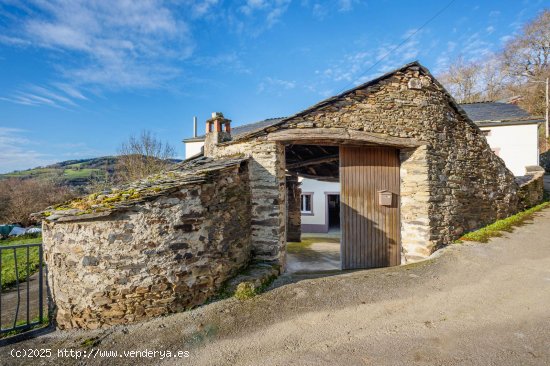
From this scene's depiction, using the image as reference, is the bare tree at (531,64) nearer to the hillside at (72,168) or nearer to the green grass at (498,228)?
the green grass at (498,228)

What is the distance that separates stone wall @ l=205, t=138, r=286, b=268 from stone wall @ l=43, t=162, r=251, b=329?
1350mm

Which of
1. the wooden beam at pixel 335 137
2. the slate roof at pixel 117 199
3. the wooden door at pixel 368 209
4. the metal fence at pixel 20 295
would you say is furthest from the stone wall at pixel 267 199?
the metal fence at pixel 20 295

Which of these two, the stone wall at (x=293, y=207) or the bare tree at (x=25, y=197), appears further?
the bare tree at (x=25, y=197)

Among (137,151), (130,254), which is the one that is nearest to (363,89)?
(130,254)

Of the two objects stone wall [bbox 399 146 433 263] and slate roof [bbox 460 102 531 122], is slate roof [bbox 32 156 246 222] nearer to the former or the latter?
stone wall [bbox 399 146 433 263]

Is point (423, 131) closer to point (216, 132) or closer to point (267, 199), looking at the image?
point (267, 199)

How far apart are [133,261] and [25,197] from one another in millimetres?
19673

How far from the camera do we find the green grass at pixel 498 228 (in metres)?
6.28

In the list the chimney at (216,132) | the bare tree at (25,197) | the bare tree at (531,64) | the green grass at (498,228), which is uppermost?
the bare tree at (531,64)

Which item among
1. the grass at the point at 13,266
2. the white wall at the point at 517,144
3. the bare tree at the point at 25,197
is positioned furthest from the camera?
the bare tree at the point at 25,197

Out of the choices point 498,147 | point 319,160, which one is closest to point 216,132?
point 319,160

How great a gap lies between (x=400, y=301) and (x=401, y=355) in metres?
1.33

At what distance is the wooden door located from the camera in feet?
20.0

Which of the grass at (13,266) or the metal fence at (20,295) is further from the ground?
the metal fence at (20,295)
